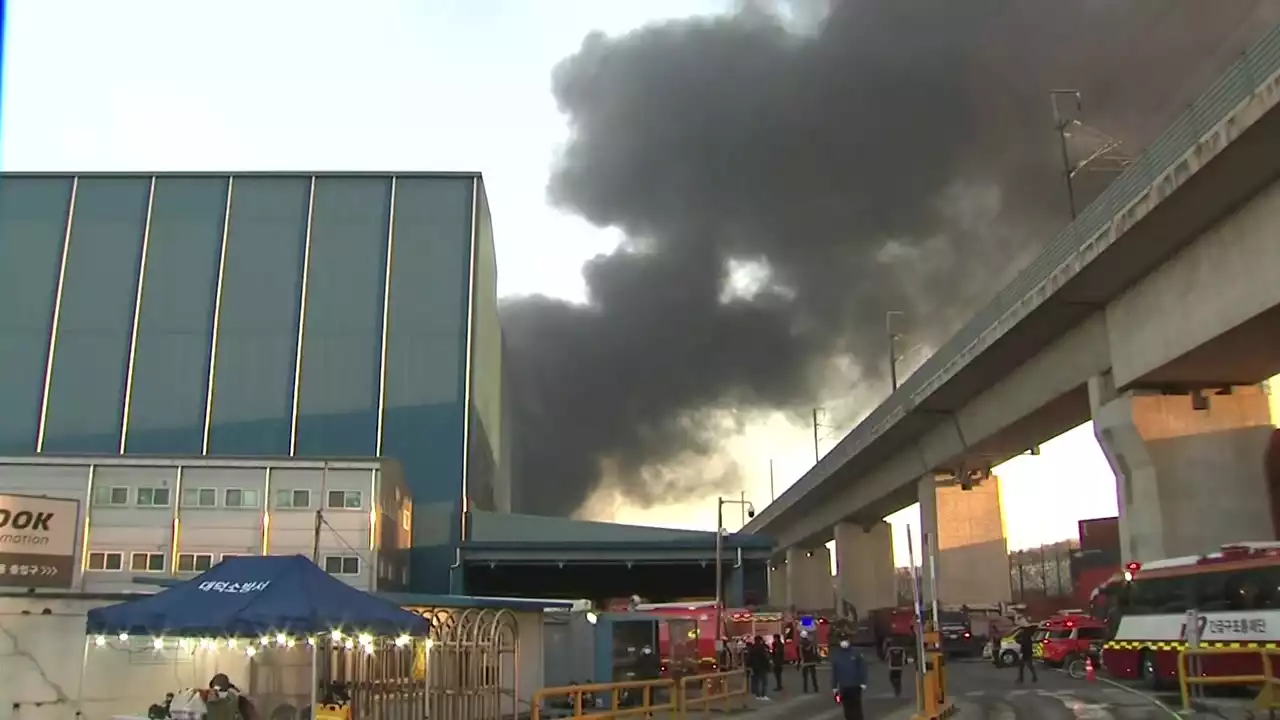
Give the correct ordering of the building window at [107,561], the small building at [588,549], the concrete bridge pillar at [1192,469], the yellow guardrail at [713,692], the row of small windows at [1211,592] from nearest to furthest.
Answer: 1. the row of small windows at [1211,592]
2. the yellow guardrail at [713,692]
3. the concrete bridge pillar at [1192,469]
4. the building window at [107,561]
5. the small building at [588,549]

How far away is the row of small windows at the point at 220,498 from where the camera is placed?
39000 millimetres

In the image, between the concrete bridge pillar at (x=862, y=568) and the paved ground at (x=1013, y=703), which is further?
the concrete bridge pillar at (x=862, y=568)

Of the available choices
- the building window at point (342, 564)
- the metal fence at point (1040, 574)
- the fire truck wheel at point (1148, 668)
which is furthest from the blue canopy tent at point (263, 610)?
the metal fence at point (1040, 574)

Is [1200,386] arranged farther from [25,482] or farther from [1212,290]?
[25,482]

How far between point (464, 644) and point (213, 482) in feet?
80.9

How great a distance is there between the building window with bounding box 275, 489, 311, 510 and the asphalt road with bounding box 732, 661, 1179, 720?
64.4 feet

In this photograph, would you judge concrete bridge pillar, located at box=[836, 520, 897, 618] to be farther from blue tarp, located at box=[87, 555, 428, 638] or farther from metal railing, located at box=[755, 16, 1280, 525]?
blue tarp, located at box=[87, 555, 428, 638]

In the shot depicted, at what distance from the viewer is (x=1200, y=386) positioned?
99.2 ft

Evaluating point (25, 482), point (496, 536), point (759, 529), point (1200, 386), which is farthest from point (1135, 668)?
point (759, 529)

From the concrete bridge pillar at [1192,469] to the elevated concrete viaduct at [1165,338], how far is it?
42 mm

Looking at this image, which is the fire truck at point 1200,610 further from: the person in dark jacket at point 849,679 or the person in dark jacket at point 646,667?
the person in dark jacket at point 646,667

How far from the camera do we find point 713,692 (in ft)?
95.1

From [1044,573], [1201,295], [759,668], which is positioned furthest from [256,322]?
[1044,573]

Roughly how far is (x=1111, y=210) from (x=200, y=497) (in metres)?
33.1
